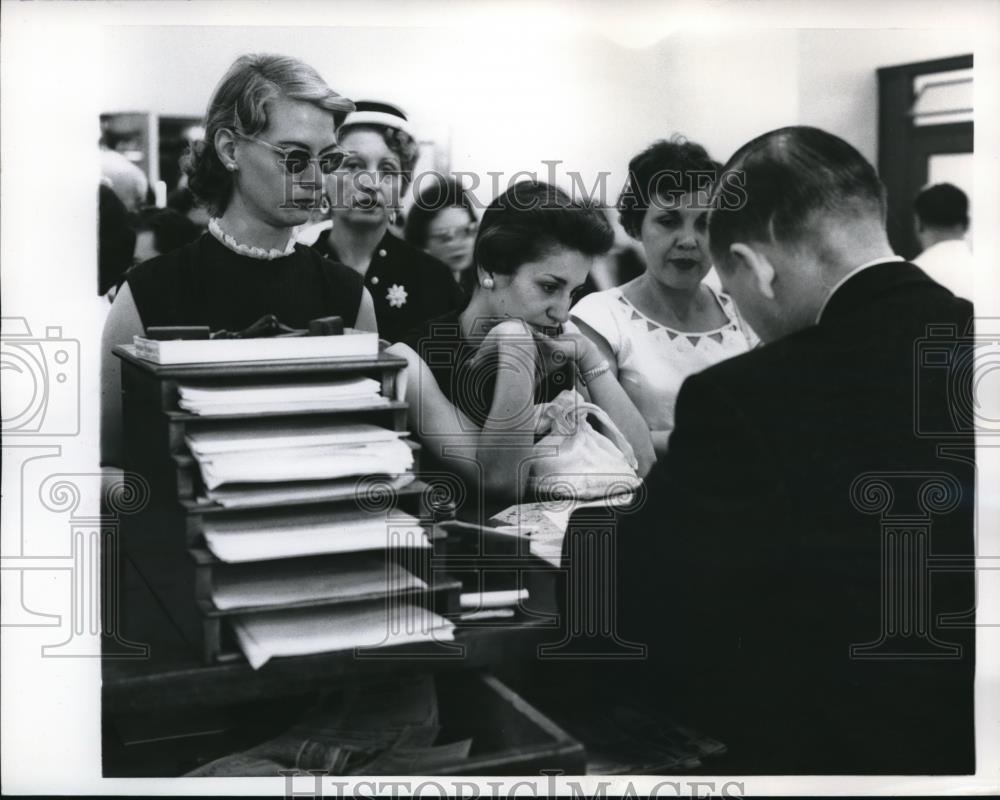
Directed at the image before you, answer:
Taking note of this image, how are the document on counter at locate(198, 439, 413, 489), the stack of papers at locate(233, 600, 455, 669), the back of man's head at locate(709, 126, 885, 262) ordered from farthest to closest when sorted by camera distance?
the back of man's head at locate(709, 126, 885, 262)
the stack of papers at locate(233, 600, 455, 669)
the document on counter at locate(198, 439, 413, 489)

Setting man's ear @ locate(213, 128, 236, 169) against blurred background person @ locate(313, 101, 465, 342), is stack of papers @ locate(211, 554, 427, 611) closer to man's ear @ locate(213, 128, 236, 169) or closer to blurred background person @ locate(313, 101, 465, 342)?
blurred background person @ locate(313, 101, 465, 342)

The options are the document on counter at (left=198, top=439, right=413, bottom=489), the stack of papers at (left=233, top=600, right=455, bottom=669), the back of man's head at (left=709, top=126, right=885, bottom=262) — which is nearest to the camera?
the document on counter at (left=198, top=439, right=413, bottom=489)

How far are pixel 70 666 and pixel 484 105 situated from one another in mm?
1649

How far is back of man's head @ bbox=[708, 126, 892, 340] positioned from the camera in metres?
2.80

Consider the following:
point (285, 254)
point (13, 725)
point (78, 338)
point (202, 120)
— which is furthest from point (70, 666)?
point (202, 120)

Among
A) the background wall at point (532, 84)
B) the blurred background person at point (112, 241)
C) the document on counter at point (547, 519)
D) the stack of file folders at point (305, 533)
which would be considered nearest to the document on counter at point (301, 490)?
the stack of file folders at point (305, 533)

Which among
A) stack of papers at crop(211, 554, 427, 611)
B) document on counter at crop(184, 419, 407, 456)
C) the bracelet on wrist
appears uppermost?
the bracelet on wrist

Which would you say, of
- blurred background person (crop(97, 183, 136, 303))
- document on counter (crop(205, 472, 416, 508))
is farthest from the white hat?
document on counter (crop(205, 472, 416, 508))

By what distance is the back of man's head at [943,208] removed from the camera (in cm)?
287

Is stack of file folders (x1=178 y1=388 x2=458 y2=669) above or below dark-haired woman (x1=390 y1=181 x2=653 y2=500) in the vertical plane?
below

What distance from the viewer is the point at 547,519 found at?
286 centimetres

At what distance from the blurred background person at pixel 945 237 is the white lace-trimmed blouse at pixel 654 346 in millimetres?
469

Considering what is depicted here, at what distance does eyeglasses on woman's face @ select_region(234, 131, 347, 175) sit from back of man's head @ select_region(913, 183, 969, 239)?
4.47ft

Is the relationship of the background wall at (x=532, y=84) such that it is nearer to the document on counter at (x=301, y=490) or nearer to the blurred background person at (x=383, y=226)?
the blurred background person at (x=383, y=226)
